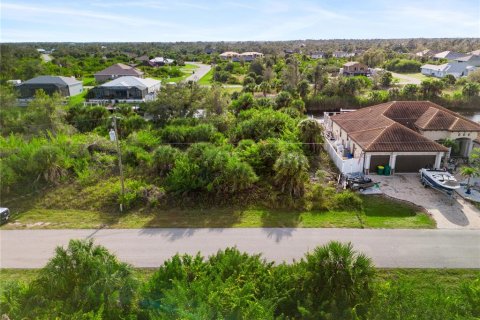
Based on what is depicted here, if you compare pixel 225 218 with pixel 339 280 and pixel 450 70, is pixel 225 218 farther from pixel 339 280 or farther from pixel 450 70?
pixel 450 70

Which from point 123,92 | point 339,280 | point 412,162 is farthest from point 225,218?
point 123,92

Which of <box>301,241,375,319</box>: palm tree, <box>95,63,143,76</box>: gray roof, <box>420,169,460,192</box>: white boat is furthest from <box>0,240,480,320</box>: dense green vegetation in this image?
<box>95,63,143,76</box>: gray roof

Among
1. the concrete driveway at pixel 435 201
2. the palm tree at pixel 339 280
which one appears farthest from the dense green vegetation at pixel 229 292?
the concrete driveway at pixel 435 201

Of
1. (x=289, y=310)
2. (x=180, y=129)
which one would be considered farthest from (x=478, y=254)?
(x=180, y=129)

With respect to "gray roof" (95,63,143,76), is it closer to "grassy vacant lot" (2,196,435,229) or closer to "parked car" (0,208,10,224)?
"grassy vacant lot" (2,196,435,229)

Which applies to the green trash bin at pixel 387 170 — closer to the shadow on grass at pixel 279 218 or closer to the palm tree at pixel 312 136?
the palm tree at pixel 312 136

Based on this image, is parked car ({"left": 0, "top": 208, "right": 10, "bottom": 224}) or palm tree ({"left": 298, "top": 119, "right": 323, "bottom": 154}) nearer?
parked car ({"left": 0, "top": 208, "right": 10, "bottom": 224})
